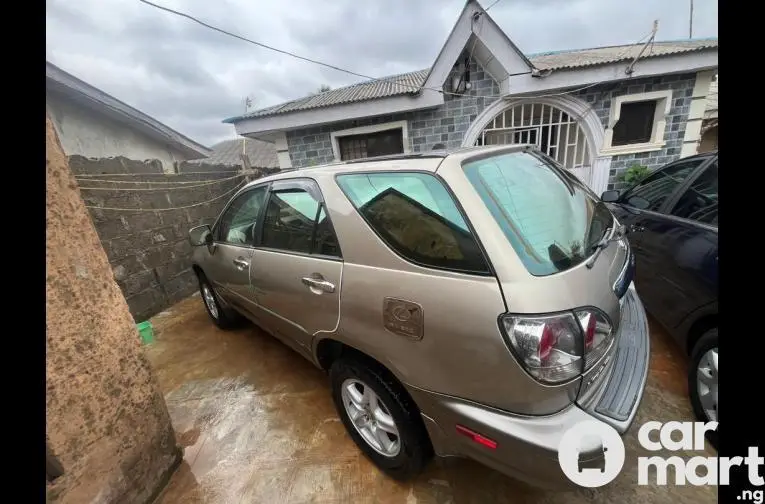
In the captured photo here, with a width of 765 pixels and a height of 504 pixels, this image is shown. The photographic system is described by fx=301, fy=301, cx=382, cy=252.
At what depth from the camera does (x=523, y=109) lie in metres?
6.24

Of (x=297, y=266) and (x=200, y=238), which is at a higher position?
(x=200, y=238)

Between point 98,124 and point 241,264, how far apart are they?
7.76m

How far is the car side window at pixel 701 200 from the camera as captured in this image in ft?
6.42

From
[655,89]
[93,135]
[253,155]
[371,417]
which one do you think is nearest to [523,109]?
[655,89]

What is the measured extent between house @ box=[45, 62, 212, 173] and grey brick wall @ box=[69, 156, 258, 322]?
0.49m

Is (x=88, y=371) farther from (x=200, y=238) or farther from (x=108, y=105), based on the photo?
(x=108, y=105)

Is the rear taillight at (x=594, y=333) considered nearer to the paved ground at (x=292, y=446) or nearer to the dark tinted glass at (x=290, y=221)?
the paved ground at (x=292, y=446)

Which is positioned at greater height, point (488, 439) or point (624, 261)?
point (624, 261)

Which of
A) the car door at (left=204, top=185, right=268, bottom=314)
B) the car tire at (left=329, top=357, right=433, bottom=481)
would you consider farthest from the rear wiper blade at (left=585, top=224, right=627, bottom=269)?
the car door at (left=204, top=185, right=268, bottom=314)
